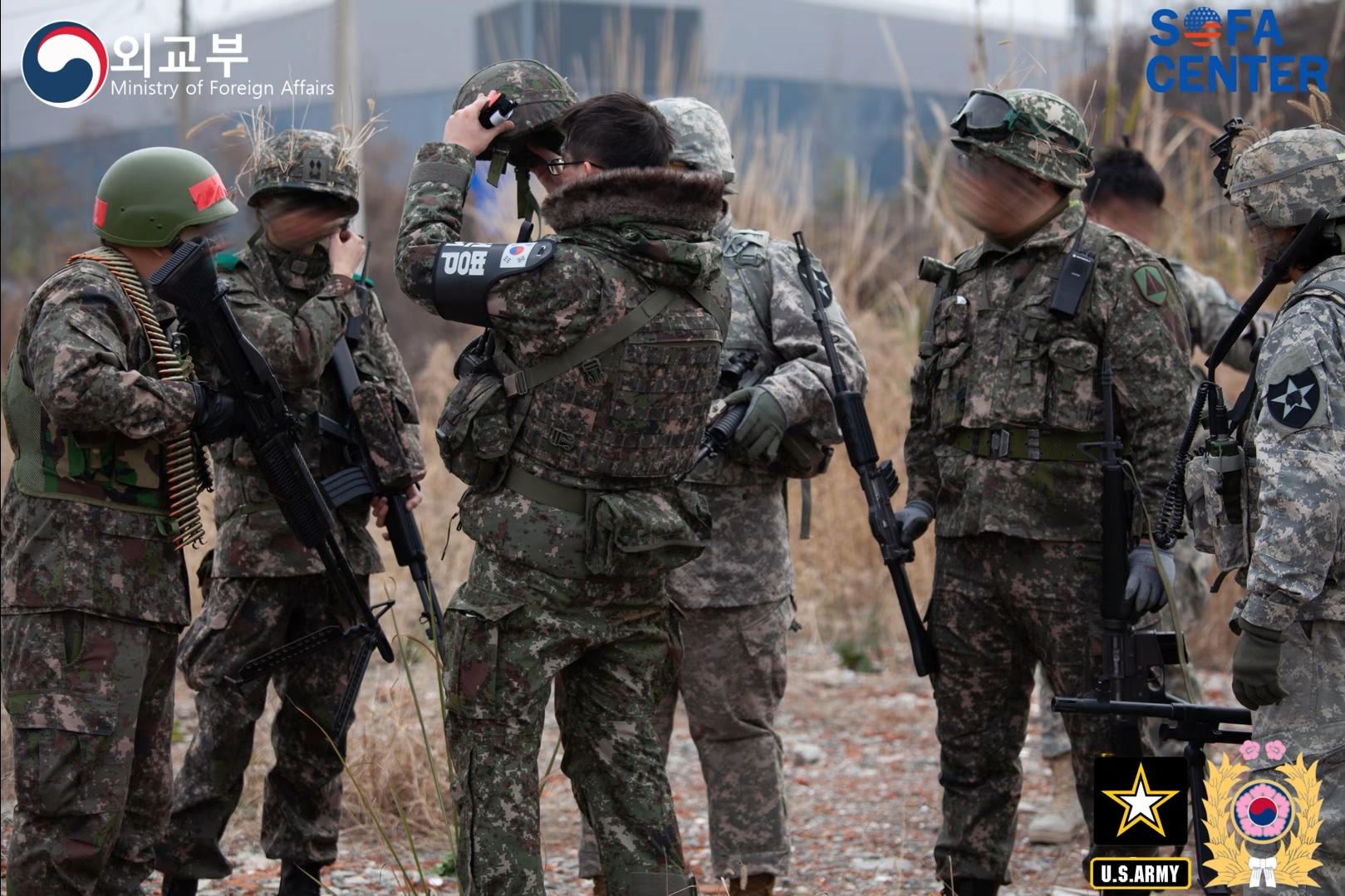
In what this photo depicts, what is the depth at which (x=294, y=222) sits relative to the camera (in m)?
3.92

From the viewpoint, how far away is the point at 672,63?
34.0 feet

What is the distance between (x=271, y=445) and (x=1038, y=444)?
2031 mm

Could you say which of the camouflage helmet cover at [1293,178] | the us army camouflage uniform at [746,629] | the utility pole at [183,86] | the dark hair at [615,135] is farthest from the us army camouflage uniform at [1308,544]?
the utility pole at [183,86]

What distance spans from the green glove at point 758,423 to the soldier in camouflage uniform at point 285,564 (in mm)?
1027

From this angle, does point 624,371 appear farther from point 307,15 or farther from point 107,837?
point 307,15

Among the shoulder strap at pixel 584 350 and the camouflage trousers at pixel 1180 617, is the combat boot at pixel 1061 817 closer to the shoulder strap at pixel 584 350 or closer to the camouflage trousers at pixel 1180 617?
the camouflage trousers at pixel 1180 617

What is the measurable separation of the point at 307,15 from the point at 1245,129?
7.78m

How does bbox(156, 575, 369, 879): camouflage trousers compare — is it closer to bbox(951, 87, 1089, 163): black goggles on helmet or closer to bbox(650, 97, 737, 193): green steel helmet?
bbox(650, 97, 737, 193): green steel helmet

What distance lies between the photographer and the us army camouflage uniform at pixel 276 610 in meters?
3.77

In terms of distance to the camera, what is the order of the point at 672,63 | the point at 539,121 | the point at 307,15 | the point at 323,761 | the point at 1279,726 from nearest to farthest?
the point at 1279,726
the point at 539,121
the point at 323,761
the point at 307,15
the point at 672,63

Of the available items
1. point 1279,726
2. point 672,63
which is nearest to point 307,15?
point 672,63

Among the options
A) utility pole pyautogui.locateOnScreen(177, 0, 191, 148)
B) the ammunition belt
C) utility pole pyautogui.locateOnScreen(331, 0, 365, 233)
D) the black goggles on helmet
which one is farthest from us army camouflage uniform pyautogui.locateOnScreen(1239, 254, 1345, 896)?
utility pole pyautogui.locateOnScreen(177, 0, 191, 148)

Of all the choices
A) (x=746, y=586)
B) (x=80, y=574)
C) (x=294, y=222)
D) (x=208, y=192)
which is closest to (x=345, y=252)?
(x=294, y=222)

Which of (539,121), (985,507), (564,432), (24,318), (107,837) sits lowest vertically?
(107,837)
